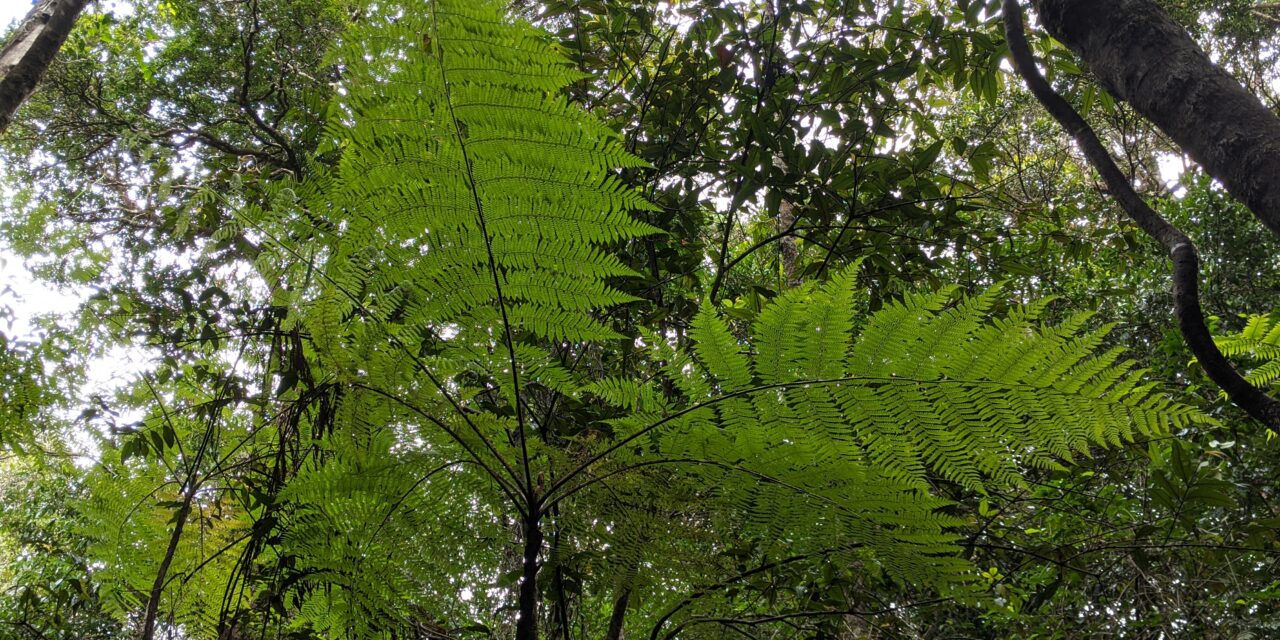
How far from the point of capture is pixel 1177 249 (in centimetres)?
146

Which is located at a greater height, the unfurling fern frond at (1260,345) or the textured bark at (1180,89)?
the textured bark at (1180,89)

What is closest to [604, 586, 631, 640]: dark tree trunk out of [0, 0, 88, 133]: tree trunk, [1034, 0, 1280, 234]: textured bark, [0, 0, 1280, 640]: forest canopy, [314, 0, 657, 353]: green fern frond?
[0, 0, 1280, 640]: forest canopy

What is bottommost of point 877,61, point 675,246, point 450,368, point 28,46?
point 450,368

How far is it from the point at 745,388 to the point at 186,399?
7.58 ft

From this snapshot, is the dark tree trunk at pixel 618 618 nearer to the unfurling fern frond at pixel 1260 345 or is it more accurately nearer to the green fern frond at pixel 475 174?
the green fern frond at pixel 475 174

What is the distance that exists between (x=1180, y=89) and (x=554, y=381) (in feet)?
4.39

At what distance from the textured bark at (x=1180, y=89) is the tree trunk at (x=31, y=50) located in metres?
3.98

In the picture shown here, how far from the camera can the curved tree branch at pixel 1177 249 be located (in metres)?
1.30

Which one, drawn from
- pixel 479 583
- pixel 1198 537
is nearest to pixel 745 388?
pixel 479 583

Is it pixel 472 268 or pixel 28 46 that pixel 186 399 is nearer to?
pixel 472 268

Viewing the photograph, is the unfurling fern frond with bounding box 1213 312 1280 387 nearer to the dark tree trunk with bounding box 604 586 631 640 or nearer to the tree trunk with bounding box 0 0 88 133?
the dark tree trunk with bounding box 604 586 631 640

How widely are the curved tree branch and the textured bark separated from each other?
0.62 ft

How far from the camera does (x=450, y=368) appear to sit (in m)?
1.19

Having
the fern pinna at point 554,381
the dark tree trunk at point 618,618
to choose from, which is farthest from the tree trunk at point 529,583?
the dark tree trunk at point 618,618
